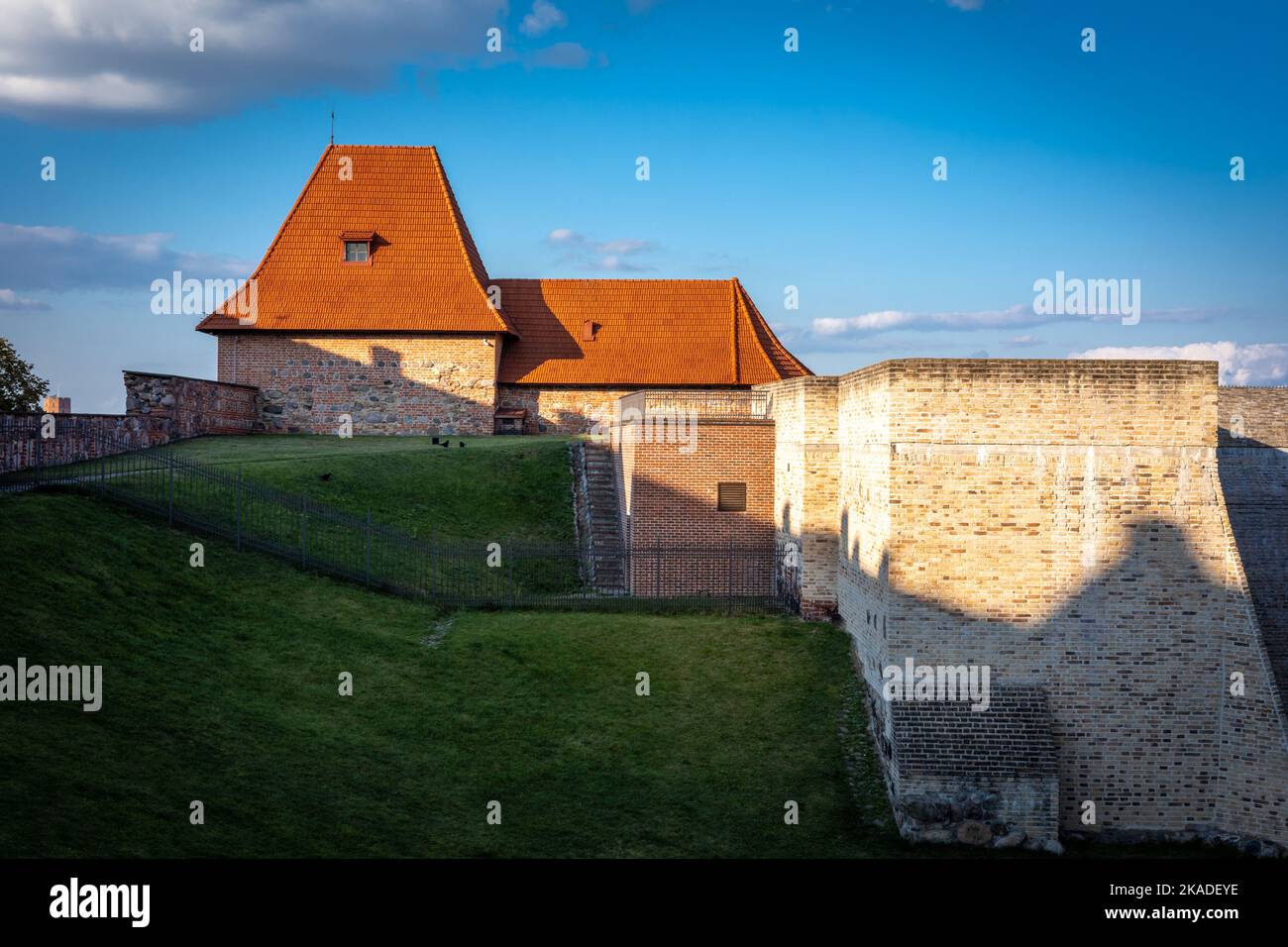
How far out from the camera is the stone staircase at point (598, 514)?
2209cm

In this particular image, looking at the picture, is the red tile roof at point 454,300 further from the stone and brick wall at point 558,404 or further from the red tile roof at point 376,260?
the stone and brick wall at point 558,404

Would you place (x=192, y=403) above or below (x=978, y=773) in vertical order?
above

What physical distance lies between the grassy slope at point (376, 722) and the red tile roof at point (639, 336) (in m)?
16.1

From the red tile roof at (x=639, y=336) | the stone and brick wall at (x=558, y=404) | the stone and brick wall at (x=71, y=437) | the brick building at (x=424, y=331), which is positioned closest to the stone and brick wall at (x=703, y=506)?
the stone and brick wall at (x=71, y=437)

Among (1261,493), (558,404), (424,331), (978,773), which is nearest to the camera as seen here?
(978,773)

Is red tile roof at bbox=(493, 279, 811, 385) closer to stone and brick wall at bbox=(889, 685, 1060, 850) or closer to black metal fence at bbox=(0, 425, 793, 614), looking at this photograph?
black metal fence at bbox=(0, 425, 793, 614)

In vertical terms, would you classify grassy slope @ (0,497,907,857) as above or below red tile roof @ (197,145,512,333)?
below

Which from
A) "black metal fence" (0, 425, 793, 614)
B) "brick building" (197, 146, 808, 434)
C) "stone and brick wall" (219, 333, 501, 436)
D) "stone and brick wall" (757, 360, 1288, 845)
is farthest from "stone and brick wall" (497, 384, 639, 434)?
"stone and brick wall" (757, 360, 1288, 845)

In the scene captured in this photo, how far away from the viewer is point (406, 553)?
20484 millimetres

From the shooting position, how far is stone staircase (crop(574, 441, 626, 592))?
2209 centimetres

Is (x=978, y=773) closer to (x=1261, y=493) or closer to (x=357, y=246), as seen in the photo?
(x=1261, y=493)

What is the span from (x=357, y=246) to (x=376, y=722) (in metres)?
23.8

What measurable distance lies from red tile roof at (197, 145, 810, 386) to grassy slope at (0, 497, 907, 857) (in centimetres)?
1585

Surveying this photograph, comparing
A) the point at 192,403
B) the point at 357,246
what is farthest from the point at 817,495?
the point at 357,246
